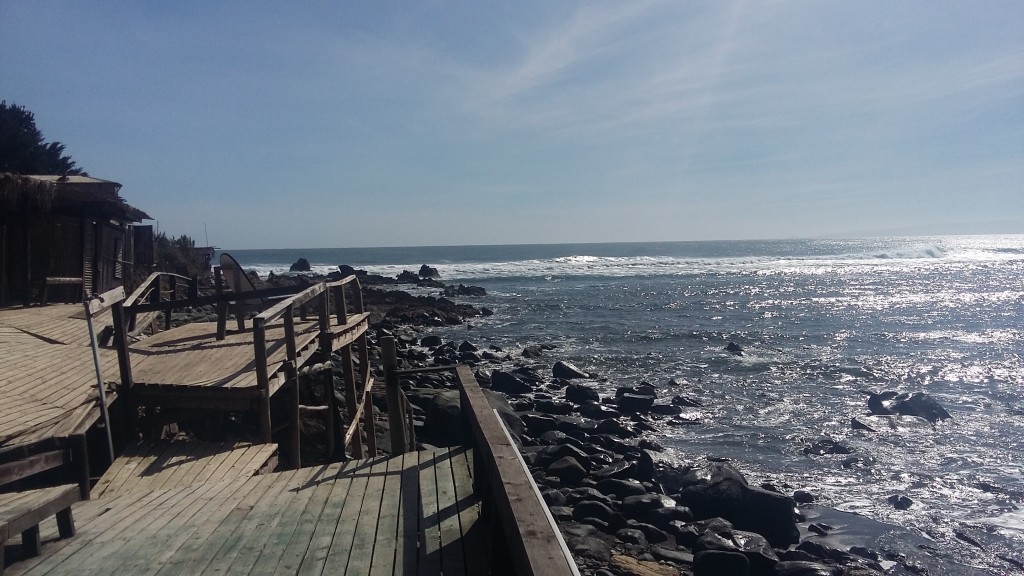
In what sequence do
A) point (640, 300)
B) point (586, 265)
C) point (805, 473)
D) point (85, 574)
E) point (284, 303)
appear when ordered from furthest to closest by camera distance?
point (586, 265) < point (640, 300) < point (805, 473) < point (284, 303) < point (85, 574)

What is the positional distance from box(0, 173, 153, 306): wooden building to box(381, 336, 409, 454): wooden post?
10.1 m

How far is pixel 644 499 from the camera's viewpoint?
383 inches

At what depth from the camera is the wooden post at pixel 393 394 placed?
727 centimetres

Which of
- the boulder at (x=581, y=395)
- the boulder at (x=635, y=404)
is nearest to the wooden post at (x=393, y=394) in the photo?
the boulder at (x=635, y=404)

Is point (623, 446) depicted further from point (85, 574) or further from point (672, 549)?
point (85, 574)

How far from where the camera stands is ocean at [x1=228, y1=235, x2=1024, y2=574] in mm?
10359

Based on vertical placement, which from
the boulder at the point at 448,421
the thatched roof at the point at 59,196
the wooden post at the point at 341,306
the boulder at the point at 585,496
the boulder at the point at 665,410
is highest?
the thatched roof at the point at 59,196

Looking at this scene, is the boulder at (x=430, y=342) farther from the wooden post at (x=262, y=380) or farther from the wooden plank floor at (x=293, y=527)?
the wooden plank floor at (x=293, y=527)

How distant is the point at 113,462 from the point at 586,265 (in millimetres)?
80853

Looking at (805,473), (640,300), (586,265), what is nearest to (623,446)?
(805,473)

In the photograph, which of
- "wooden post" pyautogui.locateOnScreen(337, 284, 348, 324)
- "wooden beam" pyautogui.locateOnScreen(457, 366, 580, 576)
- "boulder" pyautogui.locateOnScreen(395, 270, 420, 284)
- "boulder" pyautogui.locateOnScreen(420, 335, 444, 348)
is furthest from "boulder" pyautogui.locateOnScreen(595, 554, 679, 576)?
"boulder" pyautogui.locateOnScreen(395, 270, 420, 284)

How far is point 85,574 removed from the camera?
3.88 metres

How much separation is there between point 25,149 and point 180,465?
91.2 feet

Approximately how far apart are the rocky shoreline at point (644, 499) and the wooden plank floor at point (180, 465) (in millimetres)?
3562
